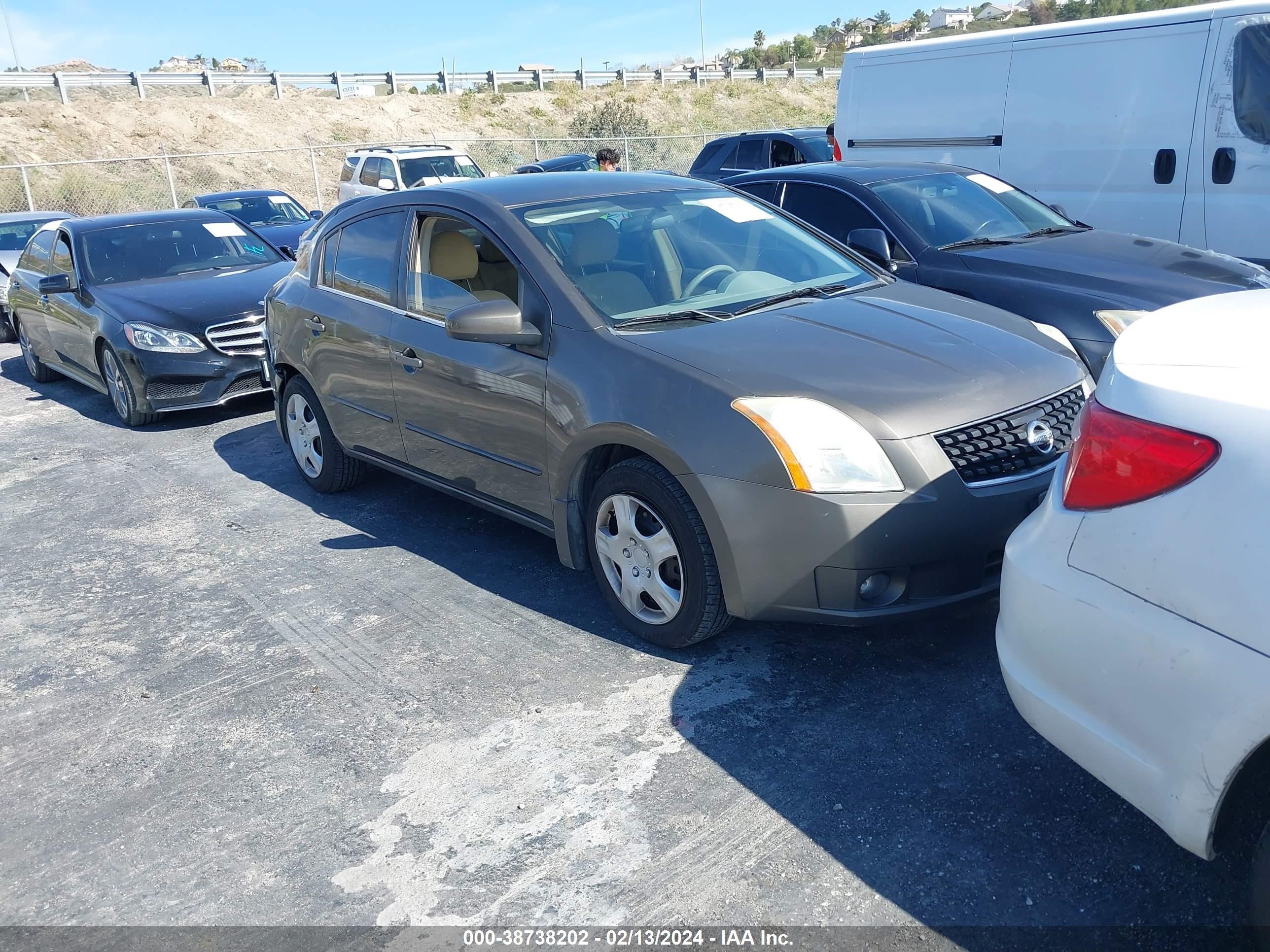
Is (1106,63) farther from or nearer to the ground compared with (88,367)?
farther from the ground

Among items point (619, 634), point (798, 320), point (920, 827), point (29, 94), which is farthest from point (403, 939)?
point (29, 94)

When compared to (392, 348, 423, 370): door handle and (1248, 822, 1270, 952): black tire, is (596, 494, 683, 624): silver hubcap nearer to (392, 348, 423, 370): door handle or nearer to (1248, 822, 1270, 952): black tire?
(392, 348, 423, 370): door handle

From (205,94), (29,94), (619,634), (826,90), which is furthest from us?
(826,90)

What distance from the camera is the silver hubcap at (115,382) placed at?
8.01 metres

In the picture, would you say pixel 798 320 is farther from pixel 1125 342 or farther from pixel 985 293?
pixel 985 293

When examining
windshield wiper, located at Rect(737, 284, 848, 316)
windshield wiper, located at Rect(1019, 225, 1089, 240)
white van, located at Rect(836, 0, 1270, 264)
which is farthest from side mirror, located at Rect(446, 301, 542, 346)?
white van, located at Rect(836, 0, 1270, 264)

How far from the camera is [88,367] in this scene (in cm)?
860

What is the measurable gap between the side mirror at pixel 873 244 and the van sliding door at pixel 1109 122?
3164 millimetres

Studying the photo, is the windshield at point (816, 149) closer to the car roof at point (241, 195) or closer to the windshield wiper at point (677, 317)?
the car roof at point (241, 195)

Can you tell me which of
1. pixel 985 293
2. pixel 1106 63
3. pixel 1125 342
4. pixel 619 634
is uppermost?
pixel 1106 63

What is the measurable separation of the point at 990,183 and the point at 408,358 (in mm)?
4281

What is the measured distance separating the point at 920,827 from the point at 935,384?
4.69ft

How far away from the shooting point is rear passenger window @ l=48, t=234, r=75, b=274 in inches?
348

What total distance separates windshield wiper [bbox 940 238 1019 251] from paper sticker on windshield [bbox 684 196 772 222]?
172 cm
